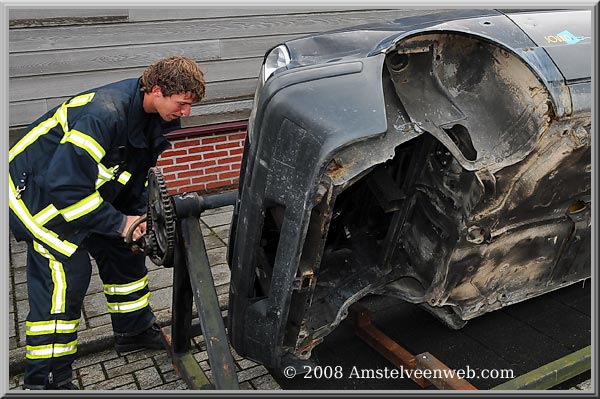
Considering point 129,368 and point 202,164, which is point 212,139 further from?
point 129,368

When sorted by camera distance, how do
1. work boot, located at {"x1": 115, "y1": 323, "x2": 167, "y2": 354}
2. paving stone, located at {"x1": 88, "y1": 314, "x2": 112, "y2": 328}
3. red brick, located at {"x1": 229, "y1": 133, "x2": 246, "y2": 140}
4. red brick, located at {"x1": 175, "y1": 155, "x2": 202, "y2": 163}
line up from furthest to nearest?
red brick, located at {"x1": 229, "y1": 133, "x2": 246, "y2": 140}, red brick, located at {"x1": 175, "y1": 155, "x2": 202, "y2": 163}, paving stone, located at {"x1": 88, "y1": 314, "x2": 112, "y2": 328}, work boot, located at {"x1": 115, "y1": 323, "x2": 167, "y2": 354}

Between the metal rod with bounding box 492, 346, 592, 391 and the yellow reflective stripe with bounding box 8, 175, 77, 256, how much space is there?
7.24ft

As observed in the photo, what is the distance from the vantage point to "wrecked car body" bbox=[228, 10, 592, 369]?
7.84 ft

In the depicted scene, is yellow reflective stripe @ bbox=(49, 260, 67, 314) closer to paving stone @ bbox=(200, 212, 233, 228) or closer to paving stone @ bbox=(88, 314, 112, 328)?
paving stone @ bbox=(88, 314, 112, 328)

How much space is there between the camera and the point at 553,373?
3.11 m

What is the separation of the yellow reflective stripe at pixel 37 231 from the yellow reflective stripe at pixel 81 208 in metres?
0.17

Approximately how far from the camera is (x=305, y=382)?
3418 millimetres

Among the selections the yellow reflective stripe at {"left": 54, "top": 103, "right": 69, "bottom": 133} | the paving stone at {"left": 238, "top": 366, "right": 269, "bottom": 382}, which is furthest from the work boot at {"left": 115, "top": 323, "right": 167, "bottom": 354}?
the yellow reflective stripe at {"left": 54, "top": 103, "right": 69, "bottom": 133}

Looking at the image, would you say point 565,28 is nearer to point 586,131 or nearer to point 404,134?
point 586,131

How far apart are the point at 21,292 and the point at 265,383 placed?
2072 millimetres

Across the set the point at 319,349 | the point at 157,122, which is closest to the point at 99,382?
the point at 319,349

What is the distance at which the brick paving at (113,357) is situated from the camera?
11.3 ft

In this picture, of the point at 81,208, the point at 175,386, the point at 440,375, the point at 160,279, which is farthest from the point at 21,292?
the point at 440,375

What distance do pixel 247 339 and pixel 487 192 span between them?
1.25 m
